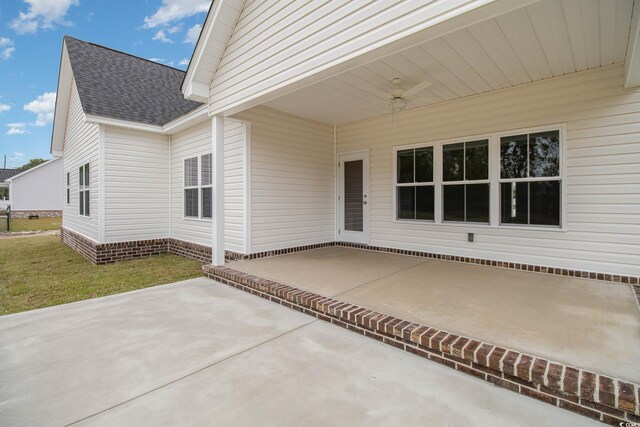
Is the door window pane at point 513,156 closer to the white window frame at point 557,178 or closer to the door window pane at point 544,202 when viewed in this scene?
the white window frame at point 557,178

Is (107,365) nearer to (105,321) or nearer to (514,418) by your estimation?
(105,321)

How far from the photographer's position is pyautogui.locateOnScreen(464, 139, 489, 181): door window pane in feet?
17.5

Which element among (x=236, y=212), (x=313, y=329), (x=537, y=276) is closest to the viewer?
(x=313, y=329)

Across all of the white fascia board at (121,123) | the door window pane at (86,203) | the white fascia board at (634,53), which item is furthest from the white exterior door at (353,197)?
the door window pane at (86,203)

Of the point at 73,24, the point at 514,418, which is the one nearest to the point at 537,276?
the point at 514,418

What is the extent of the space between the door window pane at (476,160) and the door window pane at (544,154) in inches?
25.6

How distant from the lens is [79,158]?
9227 millimetres

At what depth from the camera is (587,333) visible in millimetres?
2605

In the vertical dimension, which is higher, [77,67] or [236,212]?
[77,67]

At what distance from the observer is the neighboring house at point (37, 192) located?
24953 millimetres

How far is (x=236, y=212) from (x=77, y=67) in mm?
6429

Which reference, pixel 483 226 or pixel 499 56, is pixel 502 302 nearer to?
pixel 483 226

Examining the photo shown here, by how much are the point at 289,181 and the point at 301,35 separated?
3.26 m

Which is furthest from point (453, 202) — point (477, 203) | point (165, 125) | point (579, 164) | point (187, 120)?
point (165, 125)
